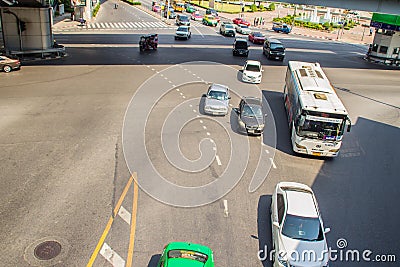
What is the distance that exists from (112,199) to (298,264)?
7.94 metres

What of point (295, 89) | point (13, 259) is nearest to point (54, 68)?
Answer: point (295, 89)

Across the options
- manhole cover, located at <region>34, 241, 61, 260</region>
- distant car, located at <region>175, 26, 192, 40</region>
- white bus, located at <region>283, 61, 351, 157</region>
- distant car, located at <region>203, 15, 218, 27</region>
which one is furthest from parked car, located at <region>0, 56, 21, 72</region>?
distant car, located at <region>203, 15, 218, 27</region>

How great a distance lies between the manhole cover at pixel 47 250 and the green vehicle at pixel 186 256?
4.02 m

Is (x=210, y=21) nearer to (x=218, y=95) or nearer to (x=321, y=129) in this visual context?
(x=218, y=95)

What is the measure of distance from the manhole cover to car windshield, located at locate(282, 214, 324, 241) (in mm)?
7801

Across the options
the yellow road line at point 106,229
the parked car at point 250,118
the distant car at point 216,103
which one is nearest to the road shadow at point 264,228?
the yellow road line at point 106,229

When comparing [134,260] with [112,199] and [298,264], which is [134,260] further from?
[298,264]

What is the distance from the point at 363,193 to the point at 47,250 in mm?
14031

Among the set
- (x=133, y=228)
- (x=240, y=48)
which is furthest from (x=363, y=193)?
(x=240, y=48)

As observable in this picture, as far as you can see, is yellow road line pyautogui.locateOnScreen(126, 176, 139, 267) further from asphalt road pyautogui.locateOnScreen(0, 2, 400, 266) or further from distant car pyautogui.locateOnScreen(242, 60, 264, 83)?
distant car pyautogui.locateOnScreen(242, 60, 264, 83)

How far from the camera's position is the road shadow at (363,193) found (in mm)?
14500

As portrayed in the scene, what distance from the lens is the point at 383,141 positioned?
23.7 meters

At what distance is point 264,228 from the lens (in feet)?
47.3

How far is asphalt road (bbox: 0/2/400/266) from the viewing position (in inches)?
529
